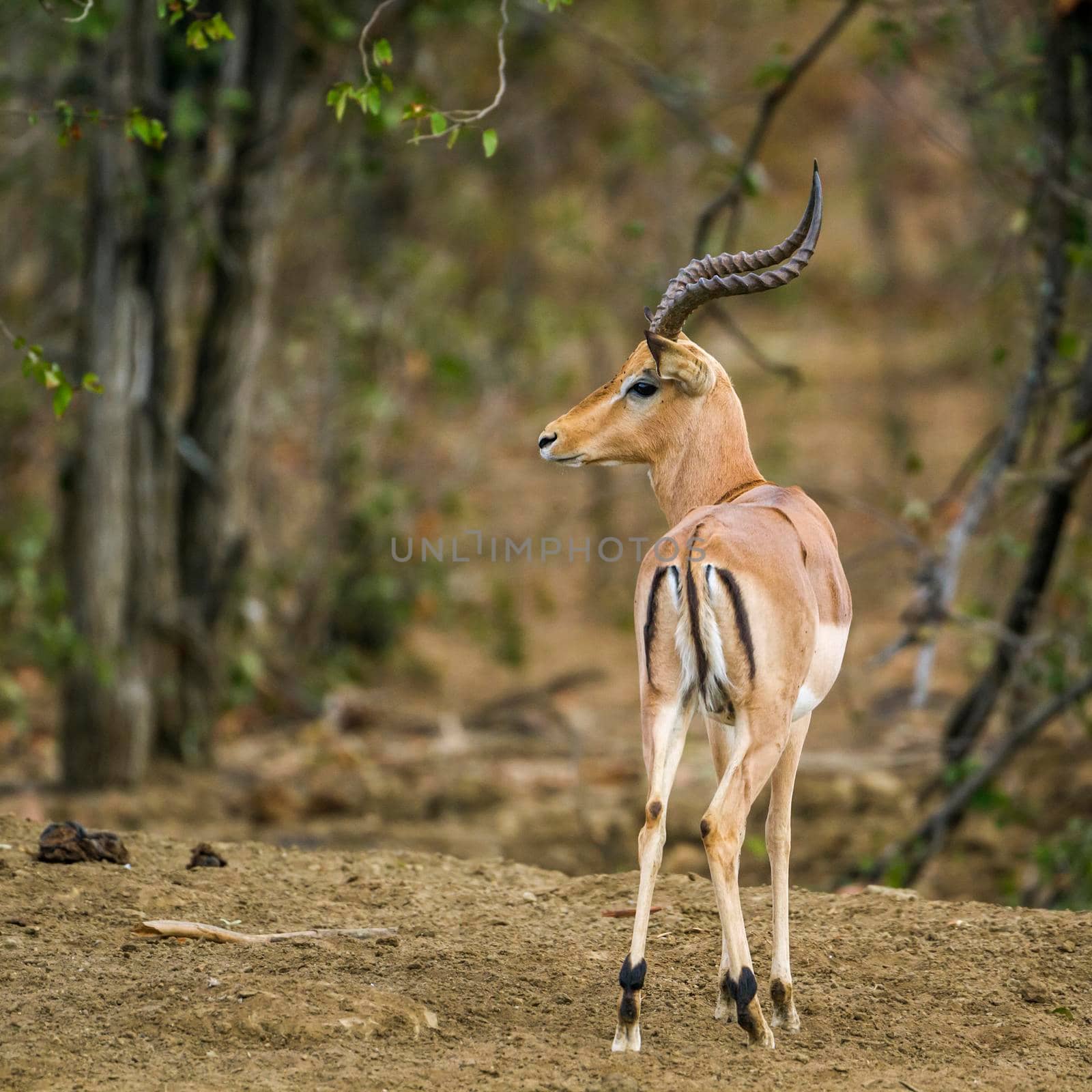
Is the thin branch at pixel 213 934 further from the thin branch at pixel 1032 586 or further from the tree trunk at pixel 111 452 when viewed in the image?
the tree trunk at pixel 111 452

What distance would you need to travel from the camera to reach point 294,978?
182 inches

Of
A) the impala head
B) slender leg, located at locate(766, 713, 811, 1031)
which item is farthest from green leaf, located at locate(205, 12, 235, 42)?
slender leg, located at locate(766, 713, 811, 1031)

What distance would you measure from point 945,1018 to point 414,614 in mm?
11923

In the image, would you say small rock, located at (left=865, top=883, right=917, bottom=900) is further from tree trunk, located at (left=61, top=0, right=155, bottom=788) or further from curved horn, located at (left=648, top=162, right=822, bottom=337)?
tree trunk, located at (left=61, top=0, right=155, bottom=788)

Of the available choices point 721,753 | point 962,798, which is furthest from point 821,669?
point 962,798

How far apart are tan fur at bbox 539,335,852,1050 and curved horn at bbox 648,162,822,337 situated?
163mm

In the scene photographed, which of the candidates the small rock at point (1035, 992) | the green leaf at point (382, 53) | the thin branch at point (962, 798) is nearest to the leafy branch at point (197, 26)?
the green leaf at point (382, 53)

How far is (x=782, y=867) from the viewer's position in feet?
15.0

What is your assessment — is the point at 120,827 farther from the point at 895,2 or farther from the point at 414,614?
the point at 895,2

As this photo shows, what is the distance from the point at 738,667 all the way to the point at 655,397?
1.24 m

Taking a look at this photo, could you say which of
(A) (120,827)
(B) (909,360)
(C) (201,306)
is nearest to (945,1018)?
(A) (120,827)

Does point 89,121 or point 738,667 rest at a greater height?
point 89,121

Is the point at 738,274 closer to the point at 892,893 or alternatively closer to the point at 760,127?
the point at 892,893

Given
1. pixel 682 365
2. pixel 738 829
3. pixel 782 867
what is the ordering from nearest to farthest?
1. pixel 738 829
2. pixel 782 867
3. pixel 682 365
